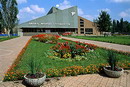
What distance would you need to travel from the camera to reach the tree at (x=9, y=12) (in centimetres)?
3697

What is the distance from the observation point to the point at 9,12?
37.9m

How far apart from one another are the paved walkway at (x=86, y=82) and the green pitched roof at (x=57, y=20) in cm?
4033

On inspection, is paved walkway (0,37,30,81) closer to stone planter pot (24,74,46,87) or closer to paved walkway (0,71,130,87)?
stone planter pot (24,74,46,87)

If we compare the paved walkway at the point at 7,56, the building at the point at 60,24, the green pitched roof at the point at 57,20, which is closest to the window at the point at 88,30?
the building at the point at 60,24

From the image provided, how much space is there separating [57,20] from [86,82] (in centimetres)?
4323

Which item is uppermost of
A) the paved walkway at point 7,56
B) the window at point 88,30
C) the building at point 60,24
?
the building at point 60,24

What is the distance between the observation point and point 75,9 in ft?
161

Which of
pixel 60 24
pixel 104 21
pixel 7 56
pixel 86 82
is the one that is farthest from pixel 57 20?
pixel 86 82

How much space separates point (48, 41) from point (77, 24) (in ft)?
118

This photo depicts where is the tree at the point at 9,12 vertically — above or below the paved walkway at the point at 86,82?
above

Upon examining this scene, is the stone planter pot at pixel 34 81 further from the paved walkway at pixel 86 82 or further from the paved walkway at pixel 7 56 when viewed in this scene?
the paved walkway at pixel 7 56

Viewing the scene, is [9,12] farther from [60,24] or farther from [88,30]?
[88,30]

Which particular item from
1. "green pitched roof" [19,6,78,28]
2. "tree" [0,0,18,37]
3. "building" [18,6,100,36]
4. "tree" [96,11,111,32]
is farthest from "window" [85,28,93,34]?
"tree" [0,0,18,37]

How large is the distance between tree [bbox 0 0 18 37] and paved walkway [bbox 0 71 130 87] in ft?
128
